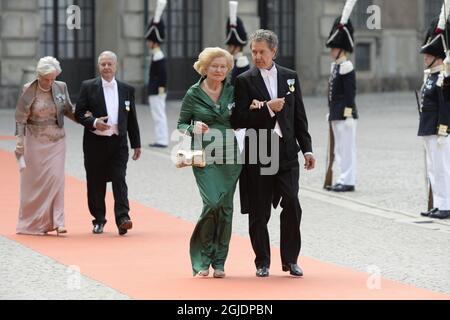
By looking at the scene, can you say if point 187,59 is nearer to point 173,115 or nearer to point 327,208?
point 173,115

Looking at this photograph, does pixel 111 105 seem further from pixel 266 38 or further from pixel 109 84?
pixel 266 38

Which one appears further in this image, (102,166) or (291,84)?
(102,166)

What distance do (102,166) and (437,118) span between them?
11.9 ft

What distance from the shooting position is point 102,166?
14430 mm

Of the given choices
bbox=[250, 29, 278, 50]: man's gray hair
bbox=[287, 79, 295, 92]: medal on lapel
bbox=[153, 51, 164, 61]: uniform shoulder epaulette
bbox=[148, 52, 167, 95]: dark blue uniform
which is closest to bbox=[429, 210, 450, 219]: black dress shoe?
bbox=[287, 79, 295, 92]: medal on lapel

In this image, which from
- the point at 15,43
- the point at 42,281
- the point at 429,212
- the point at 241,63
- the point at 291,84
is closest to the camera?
the point at 42,281

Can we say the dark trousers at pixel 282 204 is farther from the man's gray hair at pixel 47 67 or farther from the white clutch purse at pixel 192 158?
the man's gray hair at pixel 47 67

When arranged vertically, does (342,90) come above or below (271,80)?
below

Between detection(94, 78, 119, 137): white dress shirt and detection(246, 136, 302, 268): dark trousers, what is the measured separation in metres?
3.01

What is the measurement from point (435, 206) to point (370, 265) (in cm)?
357

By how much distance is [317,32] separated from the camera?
36031 mm

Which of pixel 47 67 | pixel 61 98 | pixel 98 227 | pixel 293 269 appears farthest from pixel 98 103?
pixel 293 269

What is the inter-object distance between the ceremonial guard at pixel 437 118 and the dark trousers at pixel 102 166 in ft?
10.9

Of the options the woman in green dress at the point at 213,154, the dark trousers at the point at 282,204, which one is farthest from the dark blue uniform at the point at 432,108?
the woman in green dress at the point at 213,154
